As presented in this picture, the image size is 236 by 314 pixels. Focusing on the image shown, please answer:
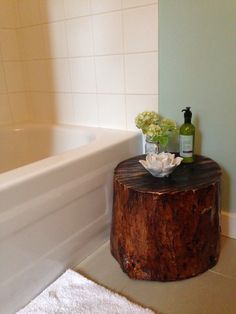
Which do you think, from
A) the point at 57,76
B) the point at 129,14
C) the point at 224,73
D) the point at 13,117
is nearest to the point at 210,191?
the point at 224,73

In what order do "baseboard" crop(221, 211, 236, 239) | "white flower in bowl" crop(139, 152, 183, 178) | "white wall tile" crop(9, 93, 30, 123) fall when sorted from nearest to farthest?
"white flower in bowl" crop(139, 152, 183, 178), "baseboard" crop(221, 211, 236, 239), "white wall tile" crop(9, 93, 30, 123)

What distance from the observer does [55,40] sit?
1.60m

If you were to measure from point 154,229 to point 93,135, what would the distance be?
0.67 m

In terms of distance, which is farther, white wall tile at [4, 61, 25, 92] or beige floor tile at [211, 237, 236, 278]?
white wall tile at [4, 61, 25, 92]

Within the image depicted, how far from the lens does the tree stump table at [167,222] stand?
3.18ft

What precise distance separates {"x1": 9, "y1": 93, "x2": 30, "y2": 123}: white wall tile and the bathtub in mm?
715

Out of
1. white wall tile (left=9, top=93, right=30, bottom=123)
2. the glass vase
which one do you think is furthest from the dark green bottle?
white wall tile (left=9, top=93, right=30, bottom=123)

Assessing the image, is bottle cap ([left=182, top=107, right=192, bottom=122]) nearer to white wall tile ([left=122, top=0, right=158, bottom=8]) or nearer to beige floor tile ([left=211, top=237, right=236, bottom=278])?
white wall tile ([left=122, top=0, right=158, bottom=8])

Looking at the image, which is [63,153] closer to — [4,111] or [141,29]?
[141,29]

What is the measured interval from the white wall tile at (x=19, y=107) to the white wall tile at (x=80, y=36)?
543 mm

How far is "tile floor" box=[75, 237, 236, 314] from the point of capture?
0.96 metres

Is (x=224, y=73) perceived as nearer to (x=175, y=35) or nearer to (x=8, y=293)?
(x=175, y=35)

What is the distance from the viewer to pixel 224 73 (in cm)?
115

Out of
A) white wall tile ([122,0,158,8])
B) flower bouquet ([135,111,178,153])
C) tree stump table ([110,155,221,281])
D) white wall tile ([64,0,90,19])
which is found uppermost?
white wall tile ([64,0,90,19])
